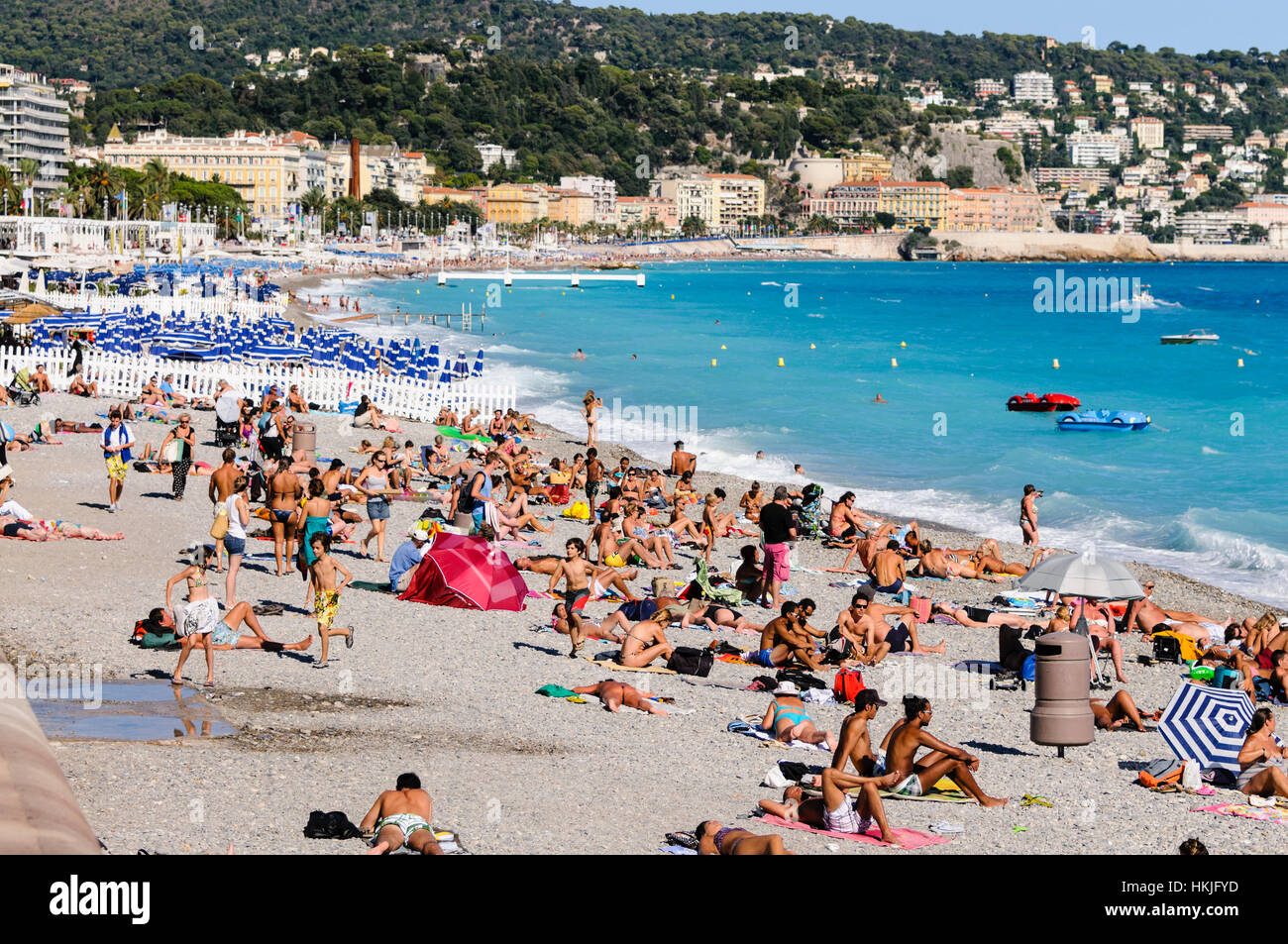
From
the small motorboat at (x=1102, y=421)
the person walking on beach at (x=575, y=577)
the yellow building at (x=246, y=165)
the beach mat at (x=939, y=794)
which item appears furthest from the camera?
the yellow building at (x=246, y=165)

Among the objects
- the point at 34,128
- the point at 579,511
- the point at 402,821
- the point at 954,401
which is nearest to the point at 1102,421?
the point at 954,401

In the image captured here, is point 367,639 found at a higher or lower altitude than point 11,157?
lower

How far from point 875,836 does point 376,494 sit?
31.7 ft

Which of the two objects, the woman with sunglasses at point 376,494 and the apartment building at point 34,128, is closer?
the woman with sunglasses at point 376,494

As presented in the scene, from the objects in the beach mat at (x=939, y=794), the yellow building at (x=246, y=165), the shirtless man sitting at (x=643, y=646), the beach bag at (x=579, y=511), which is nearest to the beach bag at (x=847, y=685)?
the shirtless man sitting at (x=643, y=646)

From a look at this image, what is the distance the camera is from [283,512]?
14336 millimetres

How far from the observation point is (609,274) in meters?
150

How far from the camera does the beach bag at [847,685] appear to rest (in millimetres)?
11523

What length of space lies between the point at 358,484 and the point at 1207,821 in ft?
40.2

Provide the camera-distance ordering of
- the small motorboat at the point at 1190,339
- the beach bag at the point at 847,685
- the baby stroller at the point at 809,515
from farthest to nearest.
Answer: the small motorboat at the point at 1190,339 < the baby stroller at the point at 809,515 < the beach bag at the point at 847,685

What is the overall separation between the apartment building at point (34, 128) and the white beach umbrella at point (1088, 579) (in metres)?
132

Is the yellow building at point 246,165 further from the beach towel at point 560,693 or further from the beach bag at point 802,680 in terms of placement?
the beach towel at point 560,693
